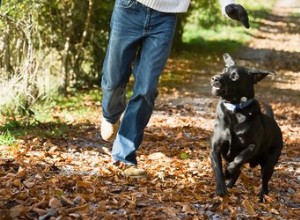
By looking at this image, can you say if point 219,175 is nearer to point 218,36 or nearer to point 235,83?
point 235,83

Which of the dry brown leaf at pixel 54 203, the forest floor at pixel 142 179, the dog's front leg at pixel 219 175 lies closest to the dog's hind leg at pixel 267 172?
the forest floor at pixel 142 179

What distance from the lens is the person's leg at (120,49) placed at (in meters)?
5.72

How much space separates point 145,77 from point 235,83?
2.93 feet

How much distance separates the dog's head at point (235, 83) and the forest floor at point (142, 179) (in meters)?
0.89

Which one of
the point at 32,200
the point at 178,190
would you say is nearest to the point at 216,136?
the point at 178,190

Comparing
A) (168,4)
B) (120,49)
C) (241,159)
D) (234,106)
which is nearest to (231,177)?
(241,159)

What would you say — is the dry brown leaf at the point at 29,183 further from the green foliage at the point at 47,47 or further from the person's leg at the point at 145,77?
the green foliage at the point at 47,47

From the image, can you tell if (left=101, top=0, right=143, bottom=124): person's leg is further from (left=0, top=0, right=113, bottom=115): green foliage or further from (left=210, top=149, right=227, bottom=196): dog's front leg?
(left=0, top=0, right=113, bottom=115): green foliage

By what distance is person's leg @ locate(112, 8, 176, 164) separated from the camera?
5695 mm

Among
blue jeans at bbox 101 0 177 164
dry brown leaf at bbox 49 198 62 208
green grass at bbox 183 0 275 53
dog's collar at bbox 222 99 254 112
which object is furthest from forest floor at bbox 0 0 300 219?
green grass at bbox 183 0 275 53

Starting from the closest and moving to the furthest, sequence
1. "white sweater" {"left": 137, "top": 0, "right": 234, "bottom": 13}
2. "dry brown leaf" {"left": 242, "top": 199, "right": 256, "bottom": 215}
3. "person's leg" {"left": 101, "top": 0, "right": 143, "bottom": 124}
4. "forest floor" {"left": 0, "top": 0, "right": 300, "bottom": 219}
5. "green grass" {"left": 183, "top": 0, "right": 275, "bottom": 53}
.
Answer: "forest floor" {"left": 0, "top": 0, "right": 300, "bottom": 219} → "dry brown leaf" {"left": 242, "top": 199, "right": 256, "bottom": 215} → "white sweater" {"left": 137, "top": 0, "right": 234, "bottom": 13} → "person's leg" {"left": 101, "top": 0, "right": 143, "bottom": 124} → "green grass" {"left": 183, "top": 0, "right": 275, "bottom": 53}

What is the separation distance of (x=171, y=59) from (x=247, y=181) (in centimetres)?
1552

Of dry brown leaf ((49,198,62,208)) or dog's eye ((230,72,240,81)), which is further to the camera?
dog's eye ((230,72,240,81))

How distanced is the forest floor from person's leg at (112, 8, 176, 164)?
0.31 m
